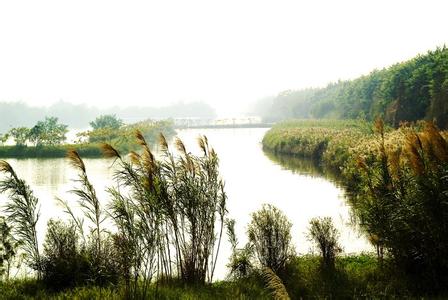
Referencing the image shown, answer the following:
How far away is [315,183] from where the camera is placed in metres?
35.4

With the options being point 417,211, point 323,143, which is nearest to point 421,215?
point 417,211

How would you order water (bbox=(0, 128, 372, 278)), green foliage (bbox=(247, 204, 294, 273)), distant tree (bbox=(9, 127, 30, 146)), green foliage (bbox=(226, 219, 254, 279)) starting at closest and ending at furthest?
green foliage (bbox=(247, 204, 294, 273)) → green foliage (bbox=(226, 219, 254, 279)) → water (bbox=(0, 128, 372, 278)) → distant tree (bbox=(9, 127, 30, 146))

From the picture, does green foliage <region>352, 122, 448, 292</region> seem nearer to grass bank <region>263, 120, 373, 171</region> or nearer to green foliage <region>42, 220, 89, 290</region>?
green foliage <region>42, 220, 89, 290</region>

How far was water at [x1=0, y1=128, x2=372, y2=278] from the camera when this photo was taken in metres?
20.7

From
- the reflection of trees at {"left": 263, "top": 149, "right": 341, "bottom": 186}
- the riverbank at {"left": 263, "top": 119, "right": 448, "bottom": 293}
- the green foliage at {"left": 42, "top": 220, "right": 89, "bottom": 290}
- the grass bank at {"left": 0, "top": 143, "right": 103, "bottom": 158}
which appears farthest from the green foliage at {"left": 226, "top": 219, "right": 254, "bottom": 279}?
the grass bank at {"left": 0, "top": 143, "right": 103, "bottom": 158}

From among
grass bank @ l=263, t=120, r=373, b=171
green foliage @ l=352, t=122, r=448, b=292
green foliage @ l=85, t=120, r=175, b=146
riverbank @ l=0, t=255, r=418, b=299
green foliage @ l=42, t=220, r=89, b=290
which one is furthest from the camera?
green foliage @ l=85, t=120, r=175, b=146

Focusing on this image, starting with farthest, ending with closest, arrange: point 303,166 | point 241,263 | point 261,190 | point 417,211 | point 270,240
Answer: point 303,166
point 261,190
point 241,263
point 270,240
point 417,211

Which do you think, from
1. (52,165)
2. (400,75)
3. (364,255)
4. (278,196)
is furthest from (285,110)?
(364,255)

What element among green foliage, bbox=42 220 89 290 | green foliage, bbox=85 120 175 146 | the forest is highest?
the forest

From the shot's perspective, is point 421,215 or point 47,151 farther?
point 47,151

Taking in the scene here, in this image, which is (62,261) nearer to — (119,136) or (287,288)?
(287,288)

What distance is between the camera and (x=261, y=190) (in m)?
33.2

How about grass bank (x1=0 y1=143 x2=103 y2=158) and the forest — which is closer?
the forest

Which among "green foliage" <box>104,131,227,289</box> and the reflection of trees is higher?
"green foliage" <box>104,131,227,289</box>
